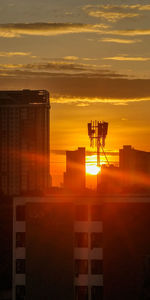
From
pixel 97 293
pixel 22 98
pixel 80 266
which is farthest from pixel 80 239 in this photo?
pixel 22 98

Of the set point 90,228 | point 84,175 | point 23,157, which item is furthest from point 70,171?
point 90,228

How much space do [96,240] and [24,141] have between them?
134m

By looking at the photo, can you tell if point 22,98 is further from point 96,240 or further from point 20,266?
point 96,240

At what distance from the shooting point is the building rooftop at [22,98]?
18409 cm

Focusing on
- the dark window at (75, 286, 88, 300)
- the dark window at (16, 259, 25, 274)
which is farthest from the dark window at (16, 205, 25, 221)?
the dark window at (75, 286, 88, 300)

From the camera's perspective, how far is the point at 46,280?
46.2 m

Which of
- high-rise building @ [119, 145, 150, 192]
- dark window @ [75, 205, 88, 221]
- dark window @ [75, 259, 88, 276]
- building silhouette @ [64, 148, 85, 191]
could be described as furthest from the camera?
building silhouette @ [64, 148, 85, 191]

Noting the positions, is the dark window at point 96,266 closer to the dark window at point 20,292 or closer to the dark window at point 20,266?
the dark window at point 20,266

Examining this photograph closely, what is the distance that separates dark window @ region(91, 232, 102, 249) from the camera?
157 ft

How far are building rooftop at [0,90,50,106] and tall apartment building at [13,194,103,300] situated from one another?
136842 mm

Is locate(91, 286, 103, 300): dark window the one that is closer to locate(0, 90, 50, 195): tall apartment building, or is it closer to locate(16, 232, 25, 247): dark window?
locate(16, 232, 25, 247): dark window

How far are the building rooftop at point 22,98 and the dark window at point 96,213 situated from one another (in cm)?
13683

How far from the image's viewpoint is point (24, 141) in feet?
591

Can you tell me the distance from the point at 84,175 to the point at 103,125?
5369cm
